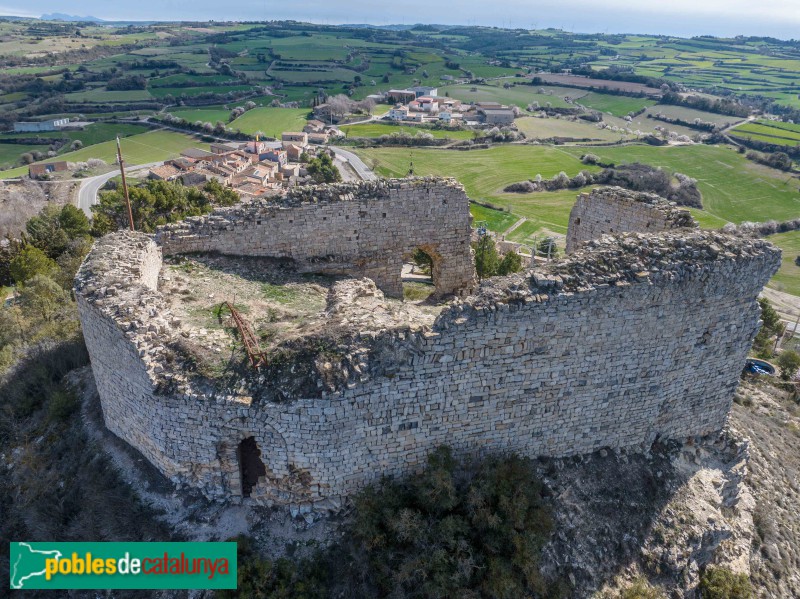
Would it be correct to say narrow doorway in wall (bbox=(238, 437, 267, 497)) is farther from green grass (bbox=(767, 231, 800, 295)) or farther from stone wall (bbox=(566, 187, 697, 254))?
green grass (bbox=(767, 231, 800, 295))

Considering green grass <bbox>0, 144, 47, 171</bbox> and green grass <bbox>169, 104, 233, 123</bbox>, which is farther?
green grass <bbox>169, 104, 233, 123</bbox>

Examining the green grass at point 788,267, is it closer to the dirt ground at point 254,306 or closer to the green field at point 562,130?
the green field at point 562,130

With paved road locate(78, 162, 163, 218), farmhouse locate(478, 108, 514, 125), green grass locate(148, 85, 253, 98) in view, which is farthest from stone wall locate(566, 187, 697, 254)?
green grass locate(148, 85, 253, 98)

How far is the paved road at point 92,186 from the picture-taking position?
46659 millimetres

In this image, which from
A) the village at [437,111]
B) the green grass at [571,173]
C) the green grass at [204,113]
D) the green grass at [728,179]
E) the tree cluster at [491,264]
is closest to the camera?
the tree cluster at [491,264]

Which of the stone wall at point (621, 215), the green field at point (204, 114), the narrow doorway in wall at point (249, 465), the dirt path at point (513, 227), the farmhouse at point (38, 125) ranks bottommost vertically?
the dirt path at point (513, 227)

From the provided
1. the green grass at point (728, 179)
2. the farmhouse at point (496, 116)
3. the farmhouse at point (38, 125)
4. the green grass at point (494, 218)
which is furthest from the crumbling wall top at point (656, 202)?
the farmhouse at point (38, 125)

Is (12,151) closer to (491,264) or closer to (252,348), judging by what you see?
(491,264)

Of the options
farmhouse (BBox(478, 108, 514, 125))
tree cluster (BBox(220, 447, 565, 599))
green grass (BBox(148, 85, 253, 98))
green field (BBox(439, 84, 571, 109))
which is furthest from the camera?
green field (BBox(439, 84, 571, 109))

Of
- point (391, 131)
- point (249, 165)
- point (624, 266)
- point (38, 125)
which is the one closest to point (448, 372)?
point (624, 266)

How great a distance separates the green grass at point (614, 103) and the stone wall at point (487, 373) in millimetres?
101812

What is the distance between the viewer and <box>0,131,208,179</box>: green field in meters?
61.7

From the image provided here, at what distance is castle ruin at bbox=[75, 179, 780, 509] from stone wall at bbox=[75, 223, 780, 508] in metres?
0.03

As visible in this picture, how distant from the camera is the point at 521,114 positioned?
96938 mm
